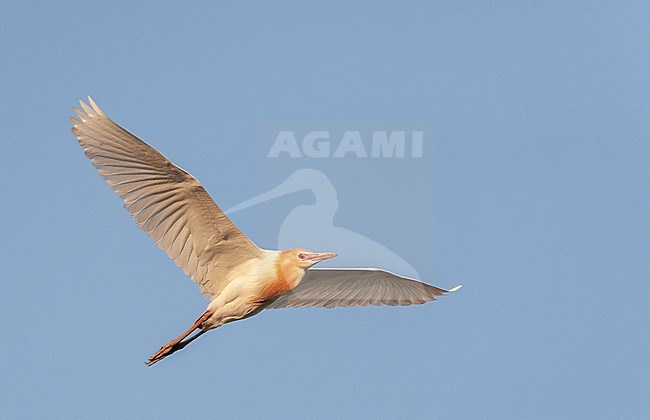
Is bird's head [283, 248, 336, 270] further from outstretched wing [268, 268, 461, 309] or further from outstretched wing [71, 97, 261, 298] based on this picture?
outstretched wing [268, 268, 461, 309]

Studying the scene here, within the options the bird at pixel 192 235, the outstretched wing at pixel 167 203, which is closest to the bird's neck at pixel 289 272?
the bird at pixel 192 235

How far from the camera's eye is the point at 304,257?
21891mm

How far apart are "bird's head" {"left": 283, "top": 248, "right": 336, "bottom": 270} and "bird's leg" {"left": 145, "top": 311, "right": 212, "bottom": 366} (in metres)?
1.50

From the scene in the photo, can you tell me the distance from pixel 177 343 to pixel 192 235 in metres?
1.66

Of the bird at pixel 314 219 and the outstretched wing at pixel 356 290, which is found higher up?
the bird at pixel 314 219

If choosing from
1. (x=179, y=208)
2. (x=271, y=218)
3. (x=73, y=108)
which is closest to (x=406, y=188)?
(x=271, y=218)

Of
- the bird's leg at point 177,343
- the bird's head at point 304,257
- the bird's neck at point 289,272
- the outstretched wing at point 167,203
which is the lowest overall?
the bird's leg at point 177,343

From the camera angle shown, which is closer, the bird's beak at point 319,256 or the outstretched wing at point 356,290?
the bird's beak at point 319,256

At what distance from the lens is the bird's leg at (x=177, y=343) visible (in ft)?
72.4

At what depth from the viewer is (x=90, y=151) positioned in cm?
2188

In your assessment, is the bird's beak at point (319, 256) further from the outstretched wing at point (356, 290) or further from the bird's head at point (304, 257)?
the outstretched wing at point (356, 290)

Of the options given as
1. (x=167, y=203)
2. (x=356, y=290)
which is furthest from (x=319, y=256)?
(x=167, y=203)

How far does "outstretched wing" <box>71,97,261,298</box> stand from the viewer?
71.5 feet

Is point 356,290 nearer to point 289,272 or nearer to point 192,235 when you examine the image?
point 289,272
